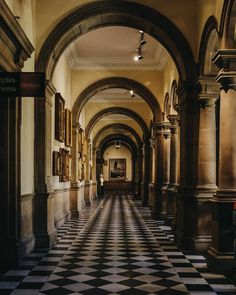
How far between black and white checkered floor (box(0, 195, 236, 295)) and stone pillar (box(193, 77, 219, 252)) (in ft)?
1.97

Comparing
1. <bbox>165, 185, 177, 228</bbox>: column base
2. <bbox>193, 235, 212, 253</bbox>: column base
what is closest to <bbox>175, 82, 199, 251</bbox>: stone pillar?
<bbox>193, 235, 212, 253</bbox>: column base

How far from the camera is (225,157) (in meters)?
8.12

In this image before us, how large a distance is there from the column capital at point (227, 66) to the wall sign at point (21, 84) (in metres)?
2.88

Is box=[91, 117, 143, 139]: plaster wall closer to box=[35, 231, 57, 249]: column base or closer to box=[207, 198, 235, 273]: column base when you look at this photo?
box=[35, 231, 57, 249]: column base

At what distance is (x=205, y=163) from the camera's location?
10.4 m

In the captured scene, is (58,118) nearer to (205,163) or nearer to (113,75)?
(205,163)

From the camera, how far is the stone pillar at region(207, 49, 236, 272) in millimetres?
7961

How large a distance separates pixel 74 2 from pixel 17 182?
14.9 feet

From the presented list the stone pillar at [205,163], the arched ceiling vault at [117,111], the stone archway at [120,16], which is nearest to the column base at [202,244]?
the stone pillar at [205,163]

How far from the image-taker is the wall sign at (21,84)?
7.22 m

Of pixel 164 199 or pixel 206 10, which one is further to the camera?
pixel 164 199

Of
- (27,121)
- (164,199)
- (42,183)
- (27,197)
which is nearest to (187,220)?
(42,183)

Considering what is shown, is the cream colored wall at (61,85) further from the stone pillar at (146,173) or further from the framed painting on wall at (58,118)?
the stone pillar at (146,173)

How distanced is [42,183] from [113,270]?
3.25 meters
